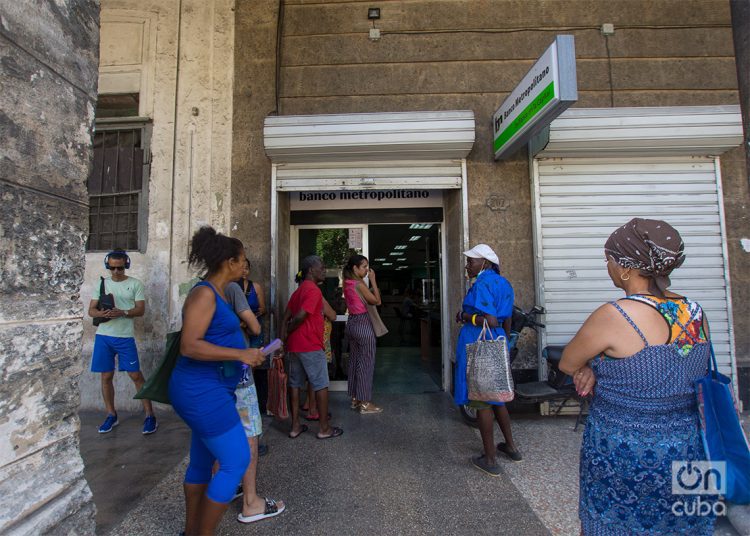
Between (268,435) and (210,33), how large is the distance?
4963 millimetres

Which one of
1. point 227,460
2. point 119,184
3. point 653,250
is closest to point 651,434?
point 653,250

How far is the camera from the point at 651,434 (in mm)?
1473

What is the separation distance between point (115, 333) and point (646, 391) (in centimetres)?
475

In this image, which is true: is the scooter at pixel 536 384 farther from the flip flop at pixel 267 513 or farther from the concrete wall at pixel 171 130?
the concrete wall at pixel 171 130

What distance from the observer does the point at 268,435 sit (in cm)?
399

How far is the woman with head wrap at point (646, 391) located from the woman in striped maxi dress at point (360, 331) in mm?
3064

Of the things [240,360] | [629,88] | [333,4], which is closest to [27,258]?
[240,360]

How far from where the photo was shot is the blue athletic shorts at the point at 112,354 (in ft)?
13.9

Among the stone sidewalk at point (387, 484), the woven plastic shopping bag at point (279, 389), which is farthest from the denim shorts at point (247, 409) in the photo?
the woven plastic shopping bag at point (279, 389)

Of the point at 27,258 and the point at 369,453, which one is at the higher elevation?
the point at 27,258

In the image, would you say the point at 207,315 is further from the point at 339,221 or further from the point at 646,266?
the point at 339,221

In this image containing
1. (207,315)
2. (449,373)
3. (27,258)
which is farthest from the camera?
(449,373)

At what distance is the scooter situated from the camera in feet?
Result: 13.3

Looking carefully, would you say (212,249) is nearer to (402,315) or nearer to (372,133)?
(372,133)
